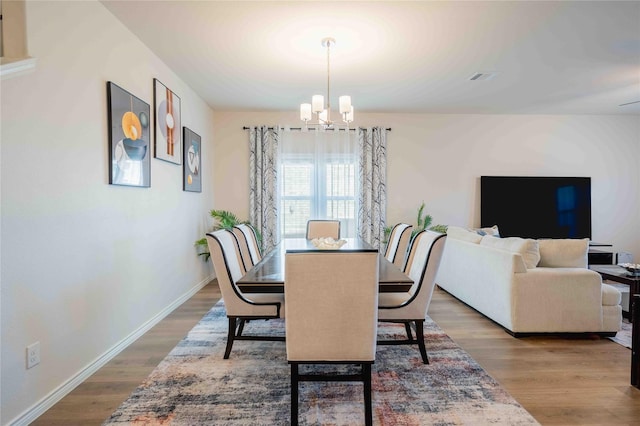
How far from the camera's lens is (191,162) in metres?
4.32

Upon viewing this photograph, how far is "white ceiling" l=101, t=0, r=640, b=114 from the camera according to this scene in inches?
100.0

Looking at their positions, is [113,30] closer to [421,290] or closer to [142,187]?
[142,187]

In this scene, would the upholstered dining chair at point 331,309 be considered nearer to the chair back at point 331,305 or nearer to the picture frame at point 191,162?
the chair back at point 331,305

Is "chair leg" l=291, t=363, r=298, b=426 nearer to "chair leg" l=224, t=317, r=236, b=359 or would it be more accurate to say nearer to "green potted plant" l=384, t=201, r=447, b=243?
"chair leg" l=224, t=317, r=236, b=359

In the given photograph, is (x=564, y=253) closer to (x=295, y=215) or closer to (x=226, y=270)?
(x=226, y=270)

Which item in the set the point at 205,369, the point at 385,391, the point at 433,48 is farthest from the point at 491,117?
the point at 205,369

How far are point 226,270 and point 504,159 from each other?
514 cm

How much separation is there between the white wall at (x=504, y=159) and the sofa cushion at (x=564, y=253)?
2.56 metres

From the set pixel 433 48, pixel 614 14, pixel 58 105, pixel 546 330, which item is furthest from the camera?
pixel 433 48

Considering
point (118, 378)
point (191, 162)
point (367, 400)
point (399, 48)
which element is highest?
point (399, 48)

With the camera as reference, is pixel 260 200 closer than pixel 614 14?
No

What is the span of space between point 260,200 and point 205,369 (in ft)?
10.9

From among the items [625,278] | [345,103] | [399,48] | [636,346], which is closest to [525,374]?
[636,346]

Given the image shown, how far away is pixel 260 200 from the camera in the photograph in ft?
17.7
